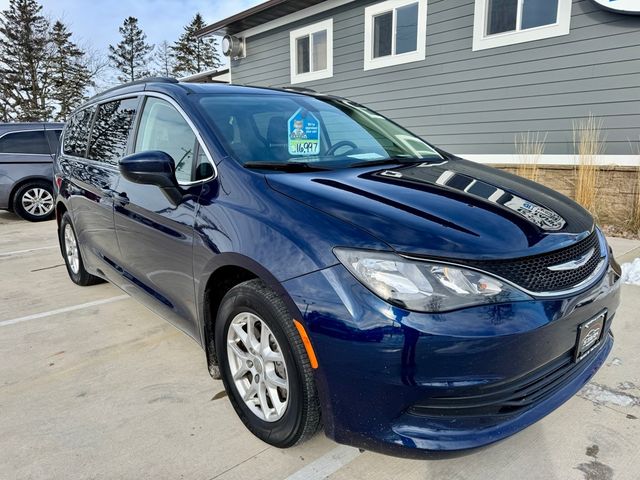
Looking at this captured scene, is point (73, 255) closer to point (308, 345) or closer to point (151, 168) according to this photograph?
point (151, 168)

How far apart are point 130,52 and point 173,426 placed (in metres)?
43.0

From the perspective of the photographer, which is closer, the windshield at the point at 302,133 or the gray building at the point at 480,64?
the windshield at the point at 302,133

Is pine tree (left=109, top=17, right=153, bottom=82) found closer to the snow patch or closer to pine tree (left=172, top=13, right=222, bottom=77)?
pine tree (left=172, top=13, right=222, bottom=77)

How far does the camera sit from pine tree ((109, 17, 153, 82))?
38.4 meters

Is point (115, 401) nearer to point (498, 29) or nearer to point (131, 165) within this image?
point (131, 165)

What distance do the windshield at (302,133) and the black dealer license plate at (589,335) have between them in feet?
4.36

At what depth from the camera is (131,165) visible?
86.4 inches

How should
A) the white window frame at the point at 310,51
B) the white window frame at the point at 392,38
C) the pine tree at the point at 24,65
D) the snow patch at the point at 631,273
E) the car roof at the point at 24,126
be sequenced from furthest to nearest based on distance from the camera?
the pine tree at the point at 24,65
the white window frame at the point at 310,51
the car roof at the point at 24,126
the white window frame at the point at 392,38
the snow patch at the point at 631,273

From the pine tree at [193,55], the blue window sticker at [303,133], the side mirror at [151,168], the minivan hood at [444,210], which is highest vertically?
the pine tree at [193,55]

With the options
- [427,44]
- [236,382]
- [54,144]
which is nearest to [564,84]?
[427,44]

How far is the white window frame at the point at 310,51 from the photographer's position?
30.5 ft

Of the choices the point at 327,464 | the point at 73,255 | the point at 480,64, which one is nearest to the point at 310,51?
the point at 480,64

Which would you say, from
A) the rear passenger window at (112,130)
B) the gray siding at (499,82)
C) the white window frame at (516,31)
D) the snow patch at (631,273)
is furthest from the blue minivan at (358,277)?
the white window frame at (516,31)

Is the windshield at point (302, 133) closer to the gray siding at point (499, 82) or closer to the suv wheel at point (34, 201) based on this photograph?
the gray siding at point (499, 82)
